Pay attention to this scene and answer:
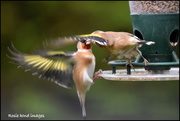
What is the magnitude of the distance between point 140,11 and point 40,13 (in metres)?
3.60

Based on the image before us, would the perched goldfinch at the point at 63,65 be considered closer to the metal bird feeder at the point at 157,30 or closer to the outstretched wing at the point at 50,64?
the outstretched wing at the point at 50,64

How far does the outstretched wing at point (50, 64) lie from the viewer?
15.7 feet

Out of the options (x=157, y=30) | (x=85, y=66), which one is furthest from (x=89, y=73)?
(x=157, y=30)

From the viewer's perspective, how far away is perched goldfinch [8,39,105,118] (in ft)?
15.7

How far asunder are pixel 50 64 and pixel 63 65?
13 cm

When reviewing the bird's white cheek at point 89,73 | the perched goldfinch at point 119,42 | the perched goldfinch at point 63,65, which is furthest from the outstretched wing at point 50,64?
the perched goldfinch at point 119,42

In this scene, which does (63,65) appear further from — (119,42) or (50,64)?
(119,42)

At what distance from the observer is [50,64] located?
191 inches

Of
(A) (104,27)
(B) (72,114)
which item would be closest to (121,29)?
(A) (104,27)

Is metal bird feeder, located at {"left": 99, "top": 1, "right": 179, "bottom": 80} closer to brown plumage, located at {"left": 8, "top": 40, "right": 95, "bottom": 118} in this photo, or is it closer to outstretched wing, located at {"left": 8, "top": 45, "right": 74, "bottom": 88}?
brown plumage, located at {"left": 8, "top": 40, "right": 95, "bottom": 118}

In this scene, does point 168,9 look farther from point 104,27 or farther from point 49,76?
point 104,27

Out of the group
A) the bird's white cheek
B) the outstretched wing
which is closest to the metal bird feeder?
the bird's white cheek

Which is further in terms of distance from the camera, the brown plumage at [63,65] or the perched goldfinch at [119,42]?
the brown plumage at [63,65]

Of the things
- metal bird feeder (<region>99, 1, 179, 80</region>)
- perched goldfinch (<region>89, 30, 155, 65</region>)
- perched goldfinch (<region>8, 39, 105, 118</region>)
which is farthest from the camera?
metal bird feeder (<region>99, 1, 179, 80</region>)
